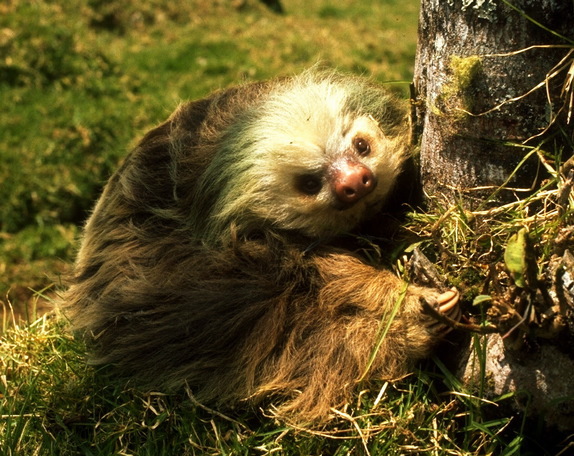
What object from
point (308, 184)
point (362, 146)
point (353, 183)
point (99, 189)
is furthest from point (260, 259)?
point (99, 189)

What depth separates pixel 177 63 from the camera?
9297 millimetres

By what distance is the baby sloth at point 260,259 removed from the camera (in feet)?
10.9

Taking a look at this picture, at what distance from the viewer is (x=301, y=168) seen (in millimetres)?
3697

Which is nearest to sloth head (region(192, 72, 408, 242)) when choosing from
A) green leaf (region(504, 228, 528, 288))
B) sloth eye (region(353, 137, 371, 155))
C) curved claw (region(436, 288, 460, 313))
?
sloth eye (region(353, 137, 371, 155))

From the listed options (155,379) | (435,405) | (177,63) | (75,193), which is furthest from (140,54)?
(435,405)

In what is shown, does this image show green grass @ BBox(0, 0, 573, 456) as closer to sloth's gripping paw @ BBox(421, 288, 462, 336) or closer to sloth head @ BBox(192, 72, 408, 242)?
sloth's gripping paw @ BBox(421, 288, 462, 336)

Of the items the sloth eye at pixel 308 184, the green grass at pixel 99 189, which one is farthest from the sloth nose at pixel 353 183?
the green grass at pixel 99 189

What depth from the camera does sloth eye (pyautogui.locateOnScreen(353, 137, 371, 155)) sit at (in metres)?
3.76

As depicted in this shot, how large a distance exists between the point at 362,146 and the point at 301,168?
0.36 metres

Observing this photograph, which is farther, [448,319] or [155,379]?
A: [155,379]

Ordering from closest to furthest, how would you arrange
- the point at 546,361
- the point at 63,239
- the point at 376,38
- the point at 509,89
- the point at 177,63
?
the point at 546,361 < the point at 509,89 < the point at 63,239 < the point at 177,63 < the point at 376,38

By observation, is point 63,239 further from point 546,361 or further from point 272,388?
point 546,361

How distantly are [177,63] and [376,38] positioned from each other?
330 centimetres

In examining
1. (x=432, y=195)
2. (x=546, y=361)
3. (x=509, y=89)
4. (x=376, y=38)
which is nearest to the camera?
(x=546, y=361)
